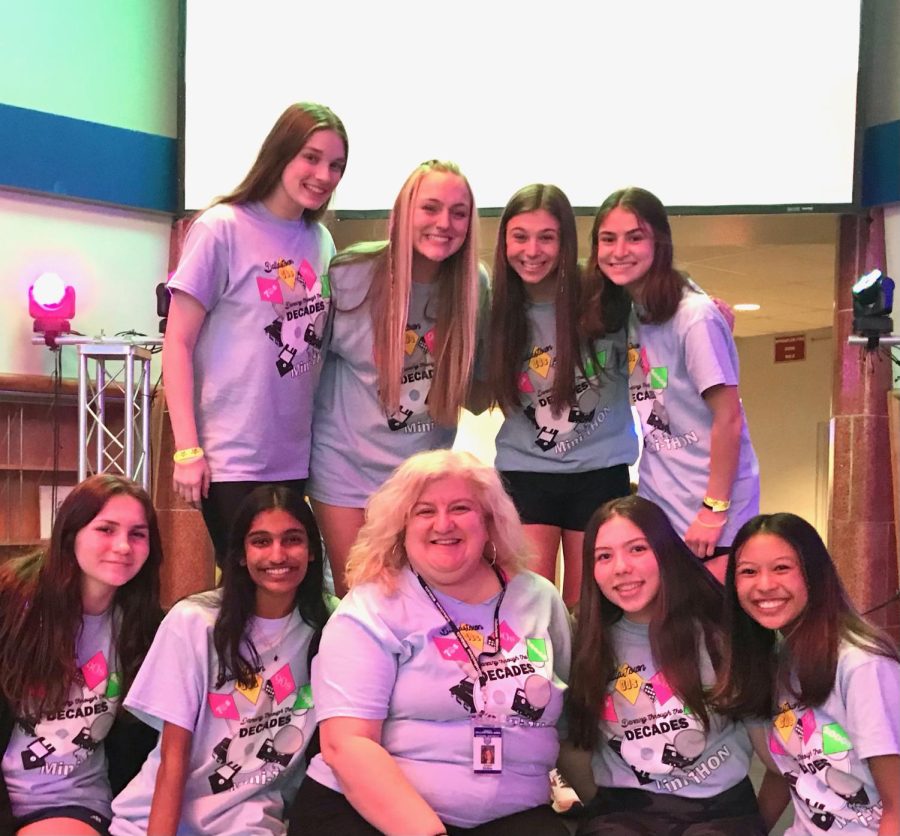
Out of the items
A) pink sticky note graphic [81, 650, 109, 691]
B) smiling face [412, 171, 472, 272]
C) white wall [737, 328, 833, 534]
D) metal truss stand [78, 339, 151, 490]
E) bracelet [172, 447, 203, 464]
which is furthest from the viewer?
white wall [737, 328, 833, 534]

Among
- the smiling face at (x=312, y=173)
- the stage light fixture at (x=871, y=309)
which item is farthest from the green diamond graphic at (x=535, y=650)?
the stage light fixture at (x=871, y=309)

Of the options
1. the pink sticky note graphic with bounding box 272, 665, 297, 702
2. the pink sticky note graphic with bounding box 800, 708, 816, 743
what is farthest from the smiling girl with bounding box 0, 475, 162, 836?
the pink sticky note graphic with bounding box 800, 708, 816, 743

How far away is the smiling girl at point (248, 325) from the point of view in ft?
7.79

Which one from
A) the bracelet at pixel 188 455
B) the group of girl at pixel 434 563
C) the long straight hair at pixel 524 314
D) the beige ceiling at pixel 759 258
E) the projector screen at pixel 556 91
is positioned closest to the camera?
the group of girl at pixel 434 563

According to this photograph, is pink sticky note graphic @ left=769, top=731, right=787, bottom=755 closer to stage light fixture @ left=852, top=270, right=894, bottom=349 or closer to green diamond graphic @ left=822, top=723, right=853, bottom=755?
green diamond graphic @ left=822, top=723, right=853, bottom=755

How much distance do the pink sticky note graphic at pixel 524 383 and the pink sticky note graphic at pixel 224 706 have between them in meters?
1.08

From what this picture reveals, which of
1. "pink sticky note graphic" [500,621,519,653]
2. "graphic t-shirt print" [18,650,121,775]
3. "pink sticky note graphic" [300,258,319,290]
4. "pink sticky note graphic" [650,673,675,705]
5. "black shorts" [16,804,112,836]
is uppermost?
"pink sticky note graphic" [300,258,319,290]

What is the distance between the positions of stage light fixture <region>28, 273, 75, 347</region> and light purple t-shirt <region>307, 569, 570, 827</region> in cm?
282

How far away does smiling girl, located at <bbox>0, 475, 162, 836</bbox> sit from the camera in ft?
7.14

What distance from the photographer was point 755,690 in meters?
2.06

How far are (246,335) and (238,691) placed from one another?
0.84 meters

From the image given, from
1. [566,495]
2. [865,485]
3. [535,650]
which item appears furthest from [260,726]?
[865,485]

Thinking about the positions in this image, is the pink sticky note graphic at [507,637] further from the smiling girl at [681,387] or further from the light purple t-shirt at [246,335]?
the light purple t-shirt at [246,335]

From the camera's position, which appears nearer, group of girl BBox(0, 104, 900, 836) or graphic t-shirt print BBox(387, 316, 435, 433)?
group of girl BBox(0, 104, 900, 836)
